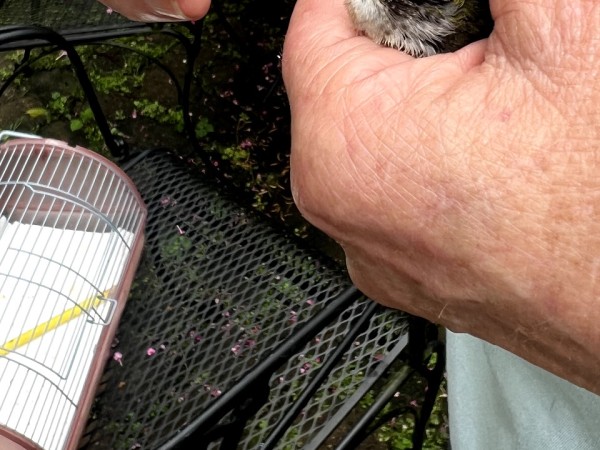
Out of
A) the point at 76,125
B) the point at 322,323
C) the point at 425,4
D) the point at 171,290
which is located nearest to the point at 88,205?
the point at 171,290

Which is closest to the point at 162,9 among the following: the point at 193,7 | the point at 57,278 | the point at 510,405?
the point at 193,7

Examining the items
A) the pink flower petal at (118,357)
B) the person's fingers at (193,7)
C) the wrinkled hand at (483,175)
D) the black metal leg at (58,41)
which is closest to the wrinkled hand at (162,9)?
the person's fingers at (193,7)

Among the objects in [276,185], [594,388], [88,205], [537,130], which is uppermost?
[537,130]

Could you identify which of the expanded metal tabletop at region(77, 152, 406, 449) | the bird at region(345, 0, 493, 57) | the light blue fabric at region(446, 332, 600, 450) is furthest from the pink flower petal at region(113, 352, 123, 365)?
the bird at region(345, 0, 493, 57)

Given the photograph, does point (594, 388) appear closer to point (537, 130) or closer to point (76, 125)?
point (537, 130)

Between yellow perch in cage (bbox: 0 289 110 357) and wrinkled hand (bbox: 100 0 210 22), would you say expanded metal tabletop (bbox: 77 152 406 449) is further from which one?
wrinkled hand (bbox: 100 0 210 22)
